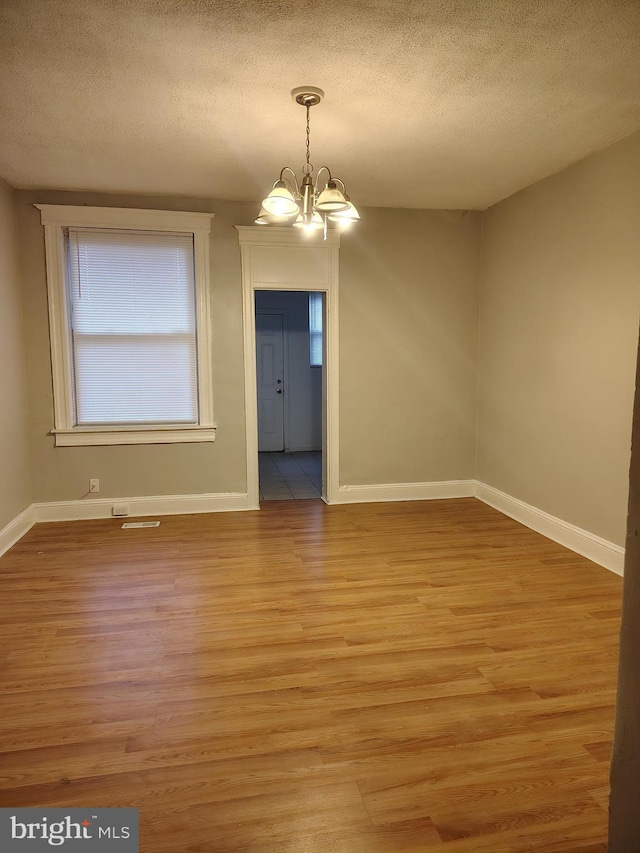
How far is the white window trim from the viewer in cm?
440

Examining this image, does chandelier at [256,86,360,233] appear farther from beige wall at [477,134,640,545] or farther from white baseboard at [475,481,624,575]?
white baseboard at [475,481,624,575]

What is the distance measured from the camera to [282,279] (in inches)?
190

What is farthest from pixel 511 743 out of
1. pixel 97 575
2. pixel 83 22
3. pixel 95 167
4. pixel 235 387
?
pixel 95 167

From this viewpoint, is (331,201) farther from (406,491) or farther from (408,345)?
A: (406,491)

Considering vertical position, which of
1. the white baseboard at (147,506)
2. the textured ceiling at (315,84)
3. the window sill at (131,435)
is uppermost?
the textured ceiling at (315,84)

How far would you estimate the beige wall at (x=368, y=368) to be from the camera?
15.1 ft

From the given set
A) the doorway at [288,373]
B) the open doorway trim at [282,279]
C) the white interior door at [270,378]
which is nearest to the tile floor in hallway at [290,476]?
the doorway at [288,373]

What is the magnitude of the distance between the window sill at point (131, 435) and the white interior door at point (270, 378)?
3.04 meters

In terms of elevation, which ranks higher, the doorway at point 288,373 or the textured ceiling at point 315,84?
the textured ceiling at point 315,84

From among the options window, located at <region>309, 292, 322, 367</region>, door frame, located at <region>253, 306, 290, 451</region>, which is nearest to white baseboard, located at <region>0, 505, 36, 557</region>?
door frame, located at <region>253, 306, 290, 451</region>

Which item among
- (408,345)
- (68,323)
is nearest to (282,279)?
(408,345)

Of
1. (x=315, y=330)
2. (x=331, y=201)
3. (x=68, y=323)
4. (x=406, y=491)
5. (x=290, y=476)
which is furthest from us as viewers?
(x=315, y=330)

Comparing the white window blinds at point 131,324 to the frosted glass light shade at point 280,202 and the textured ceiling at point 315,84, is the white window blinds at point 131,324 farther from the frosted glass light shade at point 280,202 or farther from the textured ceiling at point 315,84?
the frosted glass light shade at point 280,202

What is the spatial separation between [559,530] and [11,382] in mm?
4257
